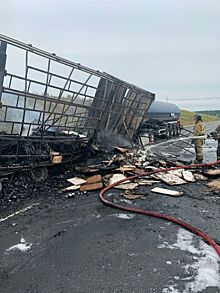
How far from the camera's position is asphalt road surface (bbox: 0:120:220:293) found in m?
2.93

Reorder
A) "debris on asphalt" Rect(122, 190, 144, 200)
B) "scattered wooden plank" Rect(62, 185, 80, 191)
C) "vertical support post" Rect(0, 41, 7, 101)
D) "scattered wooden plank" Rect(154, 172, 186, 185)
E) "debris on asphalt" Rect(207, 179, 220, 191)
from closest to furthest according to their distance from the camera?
"vertical support post" Rect(0, 41, 7, 101) < "debris on asphalt" Rect(122, 190, 144, 200) < "scattered wooden plank" Rect(62, 185, 80, 191) < "debris on asphalt" Rect(207, 179, 220, 191) < "scattered wooden plank" Rect(154, 172, 186, 185)

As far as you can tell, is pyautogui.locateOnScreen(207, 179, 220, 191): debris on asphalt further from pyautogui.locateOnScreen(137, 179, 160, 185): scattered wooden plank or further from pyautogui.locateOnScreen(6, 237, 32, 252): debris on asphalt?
pyautogui.locateOnScreen(6, 237, 32, 252): debris on asphalt

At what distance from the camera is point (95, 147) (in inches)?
292

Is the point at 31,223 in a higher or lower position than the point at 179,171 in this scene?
lower

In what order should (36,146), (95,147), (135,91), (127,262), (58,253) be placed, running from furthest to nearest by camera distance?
1. (135,91)
2. (95,147)
3. (36,146)
4. (58,253)
5. (127,262)

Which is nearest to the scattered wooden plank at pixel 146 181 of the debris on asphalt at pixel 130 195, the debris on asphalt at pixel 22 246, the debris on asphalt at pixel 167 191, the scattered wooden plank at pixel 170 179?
the scattered wooden plank at pixel 170 179

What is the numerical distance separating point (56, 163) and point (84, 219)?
2053 millimetres

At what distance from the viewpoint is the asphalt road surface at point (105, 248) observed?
2.93 metres

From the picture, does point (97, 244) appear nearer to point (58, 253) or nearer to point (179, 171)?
point (58, 253)

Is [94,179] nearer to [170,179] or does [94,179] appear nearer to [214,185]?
[170,179]

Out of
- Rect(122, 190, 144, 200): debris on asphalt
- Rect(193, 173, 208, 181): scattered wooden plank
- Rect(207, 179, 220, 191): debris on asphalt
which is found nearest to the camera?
Rect(122, 190, 144, 200): debris on asphalt

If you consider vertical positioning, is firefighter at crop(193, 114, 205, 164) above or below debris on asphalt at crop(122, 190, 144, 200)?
above

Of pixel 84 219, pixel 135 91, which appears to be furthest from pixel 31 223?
pixel 135 91

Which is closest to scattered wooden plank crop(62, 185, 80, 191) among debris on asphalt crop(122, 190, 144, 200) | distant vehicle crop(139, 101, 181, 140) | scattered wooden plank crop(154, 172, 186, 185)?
debris on asphalt crop(122, 190, 144, 200)
